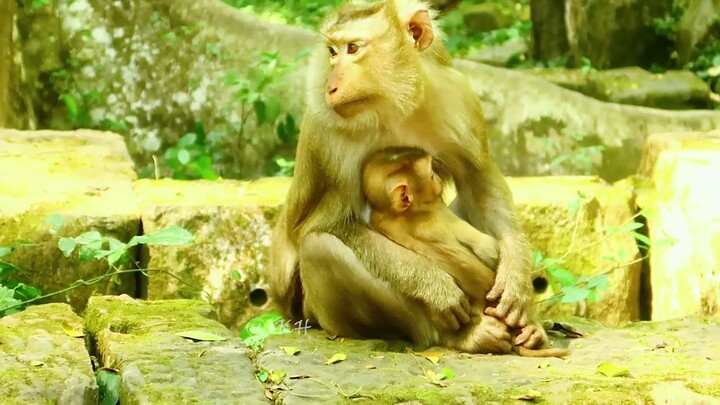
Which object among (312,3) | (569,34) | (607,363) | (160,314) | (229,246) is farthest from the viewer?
(312,3)

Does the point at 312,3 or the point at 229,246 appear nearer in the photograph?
the point at 229,246

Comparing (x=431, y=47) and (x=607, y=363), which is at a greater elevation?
(x=431, y=47)

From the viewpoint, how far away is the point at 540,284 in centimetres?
632

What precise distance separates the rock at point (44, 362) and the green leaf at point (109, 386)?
3.4 inches

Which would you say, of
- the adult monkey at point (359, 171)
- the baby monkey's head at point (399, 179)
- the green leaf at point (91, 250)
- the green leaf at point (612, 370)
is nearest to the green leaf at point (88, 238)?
the green leaf at point (91, 250)

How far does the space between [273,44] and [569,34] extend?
480cm

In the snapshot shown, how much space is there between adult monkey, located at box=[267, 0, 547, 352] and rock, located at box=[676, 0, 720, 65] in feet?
30.9

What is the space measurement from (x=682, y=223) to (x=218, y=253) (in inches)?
108

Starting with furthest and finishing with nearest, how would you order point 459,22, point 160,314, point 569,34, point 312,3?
point 459,22 → point 312,3 → point 569,34 → point 160,314

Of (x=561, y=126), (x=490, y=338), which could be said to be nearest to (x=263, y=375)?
(x=490, y=338)

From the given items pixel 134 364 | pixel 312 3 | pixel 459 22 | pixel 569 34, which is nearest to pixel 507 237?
pixel 134 364

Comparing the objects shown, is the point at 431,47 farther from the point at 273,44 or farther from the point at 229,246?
the point at 273,44

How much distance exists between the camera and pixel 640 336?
457 centimetres

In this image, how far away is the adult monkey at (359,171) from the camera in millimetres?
4305
